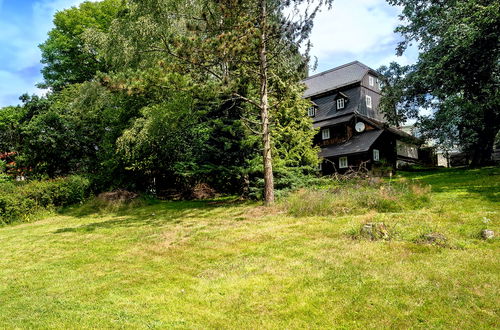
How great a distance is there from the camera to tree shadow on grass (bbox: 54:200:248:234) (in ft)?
41.1

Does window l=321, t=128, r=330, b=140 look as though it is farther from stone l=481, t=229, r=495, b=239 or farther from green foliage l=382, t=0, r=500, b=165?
stone l=481, t=229, r=495, b=239

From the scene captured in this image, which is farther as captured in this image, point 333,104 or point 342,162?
point 333,104

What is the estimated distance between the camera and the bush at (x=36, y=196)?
15352 mm

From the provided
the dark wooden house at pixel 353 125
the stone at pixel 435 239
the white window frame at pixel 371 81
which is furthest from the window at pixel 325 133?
the stone at pixel 435 239

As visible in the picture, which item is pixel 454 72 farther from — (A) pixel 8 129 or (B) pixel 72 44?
(A) pixel 8 129

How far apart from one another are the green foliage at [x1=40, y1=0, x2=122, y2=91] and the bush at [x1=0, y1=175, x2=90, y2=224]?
52.8 ft

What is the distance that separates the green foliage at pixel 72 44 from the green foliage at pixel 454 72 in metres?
25.9

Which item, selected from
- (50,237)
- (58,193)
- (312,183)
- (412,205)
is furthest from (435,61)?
(58,193)

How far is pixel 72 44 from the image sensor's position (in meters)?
31.1

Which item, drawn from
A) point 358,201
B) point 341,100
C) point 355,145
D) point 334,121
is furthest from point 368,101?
point 358,201

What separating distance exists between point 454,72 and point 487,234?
47.5 feet

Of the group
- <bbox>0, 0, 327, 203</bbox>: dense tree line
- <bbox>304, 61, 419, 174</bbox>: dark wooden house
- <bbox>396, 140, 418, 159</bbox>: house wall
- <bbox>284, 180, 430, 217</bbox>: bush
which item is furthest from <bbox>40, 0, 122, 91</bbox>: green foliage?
<bbox>396, 140, 418, 159</bbox>: house wall

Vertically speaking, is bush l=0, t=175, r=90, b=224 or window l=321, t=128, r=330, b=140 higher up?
window l=321, t=128, r=330, b=140

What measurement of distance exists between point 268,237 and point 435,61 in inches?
668
